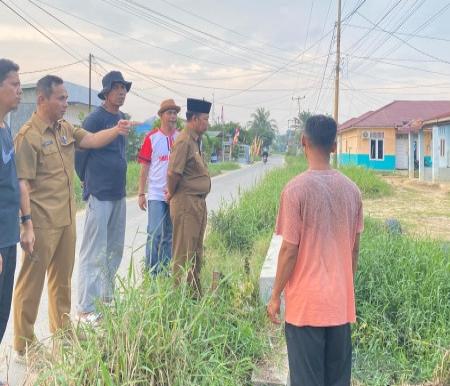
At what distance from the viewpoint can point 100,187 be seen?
4109 mm

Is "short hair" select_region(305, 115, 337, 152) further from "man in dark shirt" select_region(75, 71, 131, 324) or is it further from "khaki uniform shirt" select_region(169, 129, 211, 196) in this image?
"man in dark shirt" select_region(75, 71, 131, 324)

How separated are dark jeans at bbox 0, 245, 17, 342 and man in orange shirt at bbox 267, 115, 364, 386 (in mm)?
1609

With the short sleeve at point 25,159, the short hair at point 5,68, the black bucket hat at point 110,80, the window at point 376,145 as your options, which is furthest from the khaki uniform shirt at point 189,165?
the window at point 376,145

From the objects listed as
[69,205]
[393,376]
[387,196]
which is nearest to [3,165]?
[69,205]

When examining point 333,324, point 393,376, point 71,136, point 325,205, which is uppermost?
point 71,136

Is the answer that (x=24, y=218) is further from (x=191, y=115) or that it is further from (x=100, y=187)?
(x=191, y=115)

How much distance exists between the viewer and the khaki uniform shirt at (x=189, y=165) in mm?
4113

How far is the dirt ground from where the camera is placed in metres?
9.35

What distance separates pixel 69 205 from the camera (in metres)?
3.64

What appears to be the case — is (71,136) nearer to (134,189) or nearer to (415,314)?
(415,314)

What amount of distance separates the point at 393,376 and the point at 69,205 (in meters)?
2.47

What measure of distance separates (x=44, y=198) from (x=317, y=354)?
6.90 feet

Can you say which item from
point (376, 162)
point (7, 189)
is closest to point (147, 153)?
point (7, 189)

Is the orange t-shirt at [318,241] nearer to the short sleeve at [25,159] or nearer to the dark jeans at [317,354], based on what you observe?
the dark jeans at [317,354]
